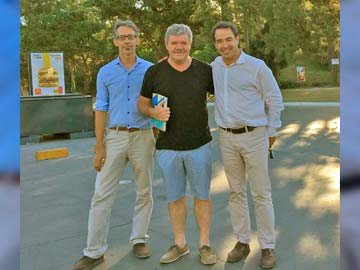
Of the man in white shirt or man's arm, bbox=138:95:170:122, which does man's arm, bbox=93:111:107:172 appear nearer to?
man's arm, bbox=138:95:170:122

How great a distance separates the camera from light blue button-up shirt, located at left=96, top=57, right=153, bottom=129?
3396 mm

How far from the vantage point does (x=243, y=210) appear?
352 centimetres

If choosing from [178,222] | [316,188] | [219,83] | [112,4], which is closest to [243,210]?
[178,222]

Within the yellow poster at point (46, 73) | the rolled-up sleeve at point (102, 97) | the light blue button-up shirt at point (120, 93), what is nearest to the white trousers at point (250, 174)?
the light blue button-up shirt at point (120, 93)

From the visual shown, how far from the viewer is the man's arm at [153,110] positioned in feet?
10.5

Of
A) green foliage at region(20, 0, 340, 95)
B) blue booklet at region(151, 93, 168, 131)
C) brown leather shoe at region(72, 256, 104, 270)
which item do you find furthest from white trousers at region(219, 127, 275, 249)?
green foliage at region(20, 0, 340, 95)

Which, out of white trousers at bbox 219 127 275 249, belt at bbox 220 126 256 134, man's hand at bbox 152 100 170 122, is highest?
man's hand at bbox 152 100 170 122

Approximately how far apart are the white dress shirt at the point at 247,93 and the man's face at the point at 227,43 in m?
0.07

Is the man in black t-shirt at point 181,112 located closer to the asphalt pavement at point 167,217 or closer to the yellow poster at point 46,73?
the asphalt pavement at point 167,217

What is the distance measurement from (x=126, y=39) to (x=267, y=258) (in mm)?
1987

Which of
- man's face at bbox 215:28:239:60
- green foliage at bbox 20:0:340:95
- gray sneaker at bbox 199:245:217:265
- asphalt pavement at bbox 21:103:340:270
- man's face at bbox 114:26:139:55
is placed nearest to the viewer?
man's face at bbox 215:28:239:60

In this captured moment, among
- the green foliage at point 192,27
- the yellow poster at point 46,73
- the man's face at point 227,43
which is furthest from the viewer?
the green foliage at point 192,27

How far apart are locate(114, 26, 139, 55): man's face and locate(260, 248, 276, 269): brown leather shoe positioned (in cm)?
185

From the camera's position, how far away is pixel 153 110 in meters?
3.25
